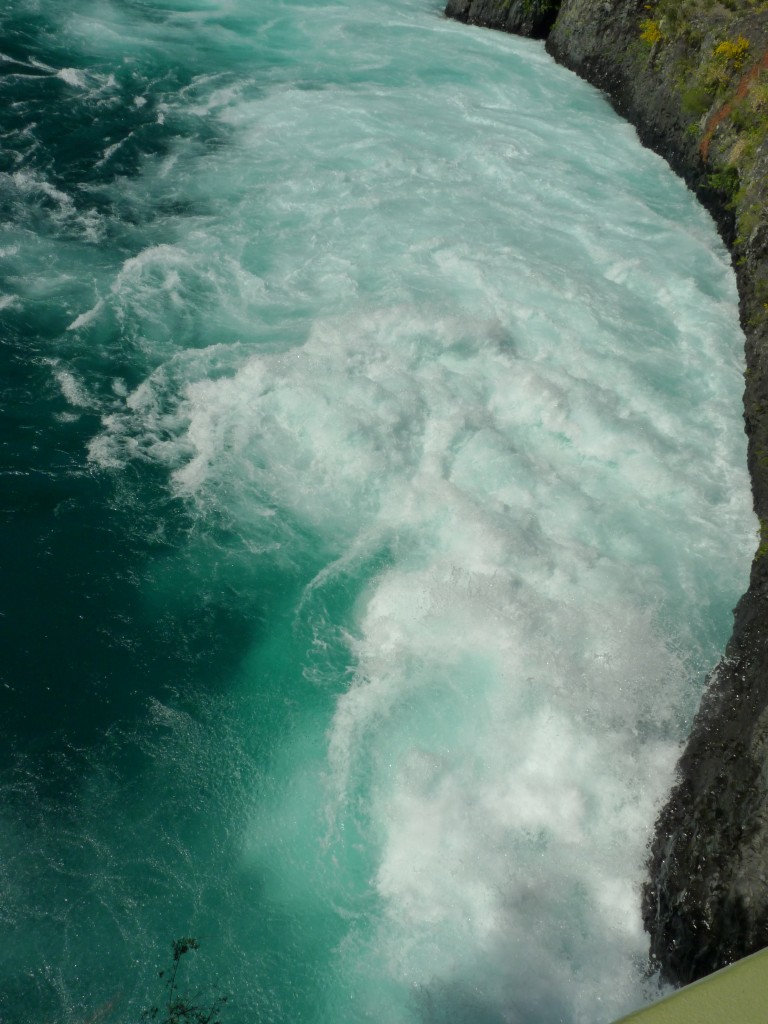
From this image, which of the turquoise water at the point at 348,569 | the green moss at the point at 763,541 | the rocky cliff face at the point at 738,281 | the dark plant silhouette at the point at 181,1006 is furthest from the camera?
the green moss at the point at 763,541

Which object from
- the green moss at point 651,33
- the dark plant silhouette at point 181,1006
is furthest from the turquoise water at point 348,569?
the green moss at point 651,33

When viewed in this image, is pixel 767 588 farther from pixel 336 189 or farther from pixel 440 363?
pixel 336 189

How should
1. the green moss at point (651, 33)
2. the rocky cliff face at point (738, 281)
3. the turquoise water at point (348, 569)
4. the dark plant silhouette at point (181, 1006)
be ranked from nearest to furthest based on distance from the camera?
1. the dark plant silhouette at point (181, 1006)
2. the rocky cliff face at point (738, 281)
3. the turquoise water at point (348, 569)
4. the green moss at point (651, 33)

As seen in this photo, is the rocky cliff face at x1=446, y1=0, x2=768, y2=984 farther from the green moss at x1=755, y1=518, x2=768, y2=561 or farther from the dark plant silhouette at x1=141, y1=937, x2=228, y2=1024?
the dark plant silhouette at x1=141, y1=937, x2=228, y2=1024

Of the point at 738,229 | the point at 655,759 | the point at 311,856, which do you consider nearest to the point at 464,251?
the point at 738,229

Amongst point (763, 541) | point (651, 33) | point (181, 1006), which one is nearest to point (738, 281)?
point (763, 541)

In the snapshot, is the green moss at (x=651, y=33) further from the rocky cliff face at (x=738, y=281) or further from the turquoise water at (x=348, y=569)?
the turquoise water at (x=348, y=569)

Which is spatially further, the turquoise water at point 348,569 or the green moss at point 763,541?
the green moss at point 763,541
